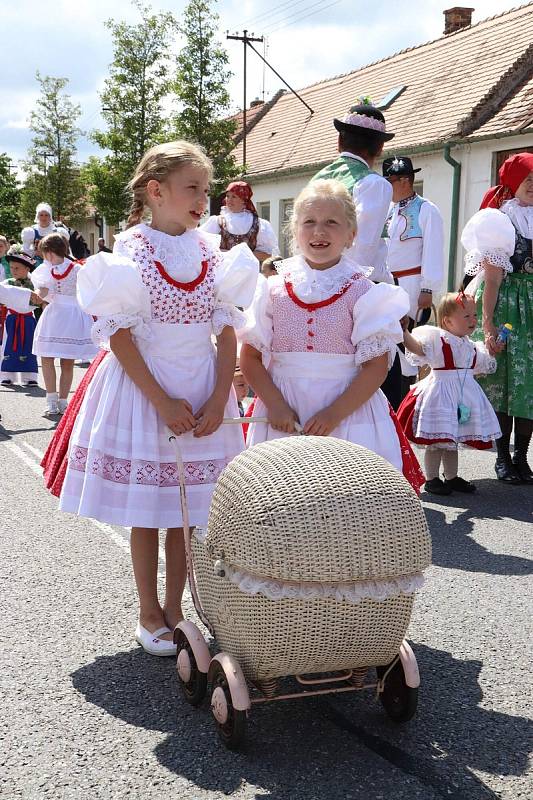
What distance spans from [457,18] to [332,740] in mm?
27243

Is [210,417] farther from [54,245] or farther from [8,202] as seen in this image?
[8,202]

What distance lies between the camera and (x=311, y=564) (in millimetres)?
2516

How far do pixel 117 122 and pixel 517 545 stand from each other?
29.7 metres

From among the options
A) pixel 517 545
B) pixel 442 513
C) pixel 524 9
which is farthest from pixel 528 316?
pixel 524 9

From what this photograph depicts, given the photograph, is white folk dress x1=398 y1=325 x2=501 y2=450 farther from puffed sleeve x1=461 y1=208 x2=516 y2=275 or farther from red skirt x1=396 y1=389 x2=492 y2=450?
puffed sleeve x1=461 y1=208 x2=516 y2=275

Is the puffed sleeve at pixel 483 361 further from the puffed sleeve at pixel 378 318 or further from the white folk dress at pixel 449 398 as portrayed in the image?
the puffed sleeve at pixel 378 318

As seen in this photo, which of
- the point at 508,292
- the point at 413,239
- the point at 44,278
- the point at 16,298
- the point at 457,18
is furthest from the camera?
the point at 457,18

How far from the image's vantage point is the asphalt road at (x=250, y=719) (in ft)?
8.48

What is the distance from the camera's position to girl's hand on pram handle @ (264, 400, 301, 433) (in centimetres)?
352

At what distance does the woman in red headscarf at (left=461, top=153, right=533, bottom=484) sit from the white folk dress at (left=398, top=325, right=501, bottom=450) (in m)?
0.16

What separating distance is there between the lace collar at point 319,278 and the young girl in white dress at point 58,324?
19.9 ft

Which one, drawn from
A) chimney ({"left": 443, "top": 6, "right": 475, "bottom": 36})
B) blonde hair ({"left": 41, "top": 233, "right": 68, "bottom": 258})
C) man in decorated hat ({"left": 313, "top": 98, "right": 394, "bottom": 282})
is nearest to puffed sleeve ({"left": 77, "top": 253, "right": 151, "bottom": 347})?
man in decorated hat ({"left": 313, "top": 98, "right": 394, "bottom": 282})

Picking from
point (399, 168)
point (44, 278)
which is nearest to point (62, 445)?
point (399, 168)

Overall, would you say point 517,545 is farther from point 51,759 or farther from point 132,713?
point 51,759
